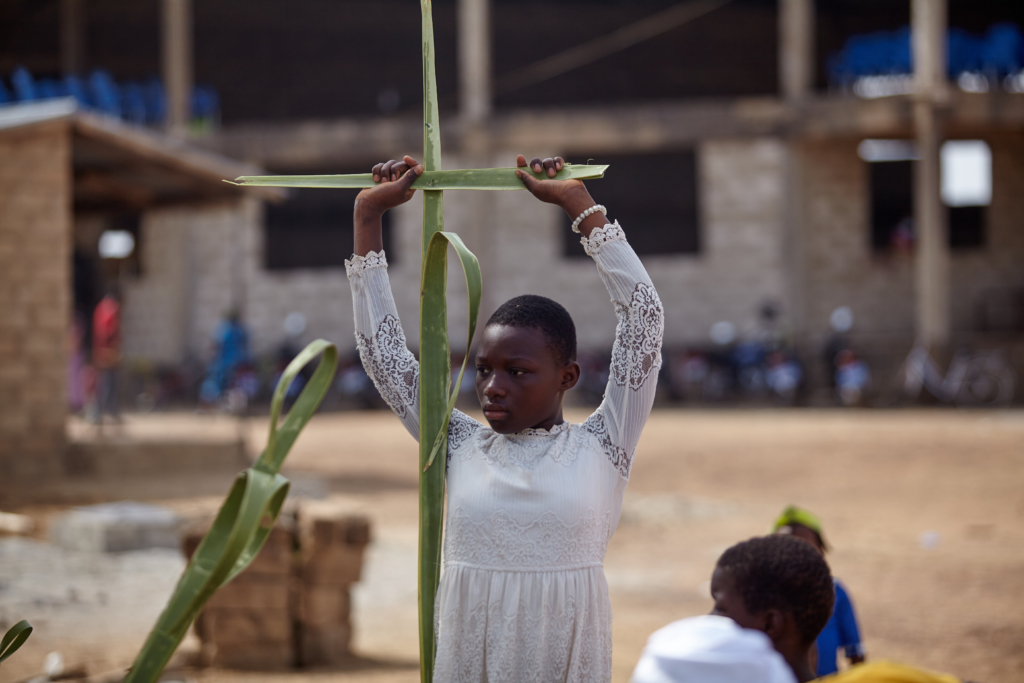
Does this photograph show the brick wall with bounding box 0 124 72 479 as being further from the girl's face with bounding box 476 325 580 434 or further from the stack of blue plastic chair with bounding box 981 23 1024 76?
the stack of blue plastic chair with bounding box 981 23 1024 76

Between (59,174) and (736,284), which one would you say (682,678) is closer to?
(59,174)

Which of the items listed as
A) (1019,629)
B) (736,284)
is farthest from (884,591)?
(736,284)

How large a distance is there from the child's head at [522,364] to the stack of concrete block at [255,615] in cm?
282

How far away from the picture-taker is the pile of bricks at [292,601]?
4473 millimetres

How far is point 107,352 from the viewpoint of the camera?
11.0m

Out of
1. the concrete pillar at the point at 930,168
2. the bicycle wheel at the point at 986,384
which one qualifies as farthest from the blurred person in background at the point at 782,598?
the concrete pillar at the point at 930,168

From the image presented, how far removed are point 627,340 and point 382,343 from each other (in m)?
0.48

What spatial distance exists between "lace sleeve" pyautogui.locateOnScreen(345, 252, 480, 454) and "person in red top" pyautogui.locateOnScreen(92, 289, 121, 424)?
31.6ft

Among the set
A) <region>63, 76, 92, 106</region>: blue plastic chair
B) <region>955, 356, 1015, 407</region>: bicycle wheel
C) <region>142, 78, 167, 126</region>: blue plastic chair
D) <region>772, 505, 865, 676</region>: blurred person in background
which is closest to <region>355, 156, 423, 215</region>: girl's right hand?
<region>772, 505, 865, 676</region>: blurred person in background

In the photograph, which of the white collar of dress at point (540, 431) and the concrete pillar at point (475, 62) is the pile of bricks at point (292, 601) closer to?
the white collar of dress at point (540, 431)

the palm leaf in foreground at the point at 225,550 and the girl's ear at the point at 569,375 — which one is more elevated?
the girl's ear at the point at 569,375

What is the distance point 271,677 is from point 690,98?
1823 centimetres

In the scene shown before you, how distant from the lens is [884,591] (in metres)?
6.23

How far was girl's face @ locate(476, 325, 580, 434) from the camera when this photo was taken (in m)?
1.88
